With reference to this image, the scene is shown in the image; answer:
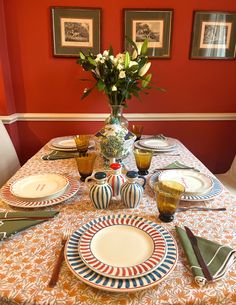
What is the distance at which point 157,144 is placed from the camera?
158 cm

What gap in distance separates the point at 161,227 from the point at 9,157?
1139 mm

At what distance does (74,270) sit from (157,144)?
1.13 metres

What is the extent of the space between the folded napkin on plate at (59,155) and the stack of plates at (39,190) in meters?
0.27

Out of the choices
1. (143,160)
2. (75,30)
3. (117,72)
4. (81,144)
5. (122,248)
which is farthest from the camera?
(75,30)

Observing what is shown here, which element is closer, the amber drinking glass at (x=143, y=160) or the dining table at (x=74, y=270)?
the dining table at (x=74, y=270)

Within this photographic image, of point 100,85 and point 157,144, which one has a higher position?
point 100,85

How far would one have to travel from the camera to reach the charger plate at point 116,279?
52 centimetres

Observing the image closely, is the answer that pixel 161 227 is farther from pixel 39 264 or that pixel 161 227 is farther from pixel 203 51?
pixel 203 51

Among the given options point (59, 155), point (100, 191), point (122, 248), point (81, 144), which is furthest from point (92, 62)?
point (122, 248)

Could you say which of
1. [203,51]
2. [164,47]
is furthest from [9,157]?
[203,51]

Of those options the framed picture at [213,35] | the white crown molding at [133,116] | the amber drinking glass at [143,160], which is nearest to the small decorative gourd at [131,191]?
the amber drinking glass at [143,160]

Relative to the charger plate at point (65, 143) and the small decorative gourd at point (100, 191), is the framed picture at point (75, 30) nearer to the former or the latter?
the charger plate at point (65, 143)

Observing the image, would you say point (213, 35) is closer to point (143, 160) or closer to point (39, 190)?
point (143, 160)

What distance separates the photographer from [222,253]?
0.63 m
